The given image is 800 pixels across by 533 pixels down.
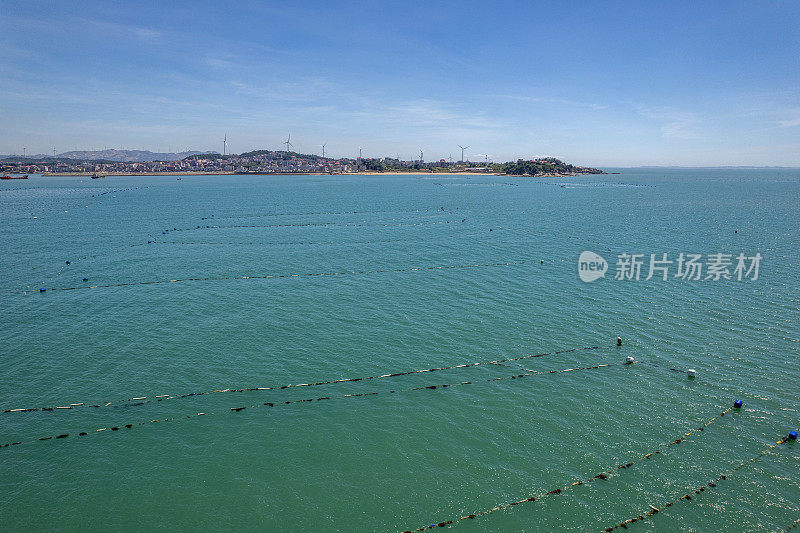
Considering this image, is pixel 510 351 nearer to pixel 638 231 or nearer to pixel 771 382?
pixel 771 382

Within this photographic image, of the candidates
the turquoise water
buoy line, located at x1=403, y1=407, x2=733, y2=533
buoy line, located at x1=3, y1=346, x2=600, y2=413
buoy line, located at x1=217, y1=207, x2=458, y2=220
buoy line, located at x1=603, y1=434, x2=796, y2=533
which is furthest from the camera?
buoy line, located at x1=217, y1=207, x2=458, y2=220

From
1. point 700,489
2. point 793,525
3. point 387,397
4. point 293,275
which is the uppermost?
point 293,275

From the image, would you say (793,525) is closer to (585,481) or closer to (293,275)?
(585,481)

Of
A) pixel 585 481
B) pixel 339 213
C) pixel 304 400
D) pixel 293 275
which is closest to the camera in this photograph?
pixel 585 481

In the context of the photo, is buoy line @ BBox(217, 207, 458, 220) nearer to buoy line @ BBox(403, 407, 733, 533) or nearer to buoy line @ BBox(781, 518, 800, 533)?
buoy line @ BBox(403, 407, 733, 533)

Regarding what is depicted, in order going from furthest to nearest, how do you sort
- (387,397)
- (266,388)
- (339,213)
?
(339,213), (266,388), (387,397)

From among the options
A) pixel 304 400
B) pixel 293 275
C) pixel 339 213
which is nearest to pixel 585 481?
pixel 304 400

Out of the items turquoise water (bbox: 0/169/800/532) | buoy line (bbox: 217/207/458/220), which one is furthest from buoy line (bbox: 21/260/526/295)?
buoy line (bbox: 217/207/458/220)

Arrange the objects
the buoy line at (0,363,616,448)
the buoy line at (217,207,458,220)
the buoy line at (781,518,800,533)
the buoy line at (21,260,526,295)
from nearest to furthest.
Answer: the buoy line at (781,518,800,533) < the buoy line at (0,363,616,448) < the buoy line at (21,260,526,295) < the buoy line at (217,207,458,220)

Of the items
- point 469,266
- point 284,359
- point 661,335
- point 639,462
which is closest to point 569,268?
point 469,266
